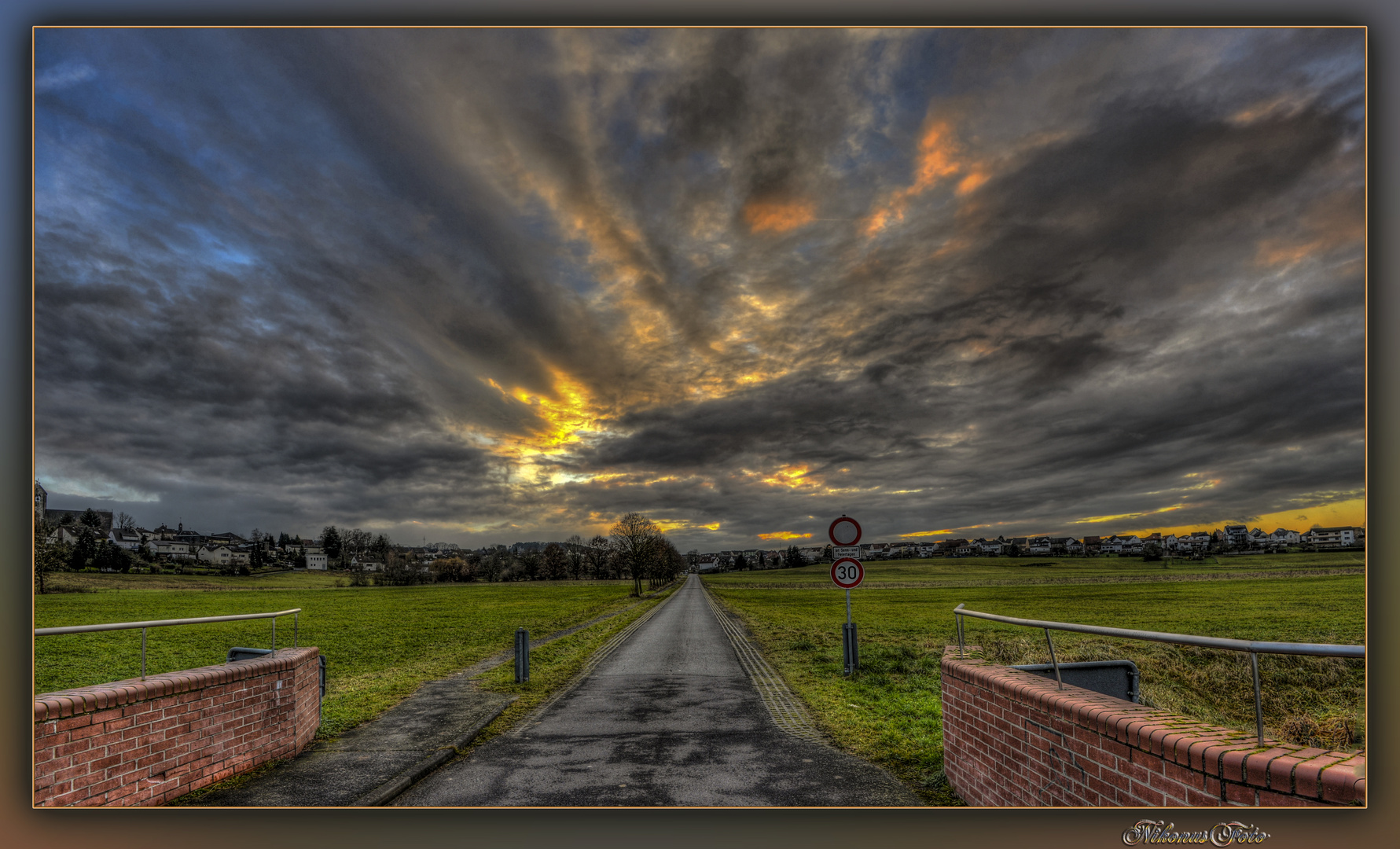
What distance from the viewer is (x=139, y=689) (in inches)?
177

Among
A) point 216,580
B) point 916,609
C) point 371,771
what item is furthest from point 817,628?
point 216,580

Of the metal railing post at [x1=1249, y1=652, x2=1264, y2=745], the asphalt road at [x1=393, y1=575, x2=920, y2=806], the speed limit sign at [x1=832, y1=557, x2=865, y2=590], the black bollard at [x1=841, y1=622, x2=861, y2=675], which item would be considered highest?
the metal railing post at [x1=1249, y1=652, x2=1264, y2=745]

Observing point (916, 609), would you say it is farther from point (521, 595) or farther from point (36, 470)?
point (36, 470)

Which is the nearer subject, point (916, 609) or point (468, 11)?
point (468, 11)

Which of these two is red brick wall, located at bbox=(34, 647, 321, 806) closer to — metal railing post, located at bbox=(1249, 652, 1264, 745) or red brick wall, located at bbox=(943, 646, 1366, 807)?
red brick wall, located at bbox=(943, 646, 1366, 807)

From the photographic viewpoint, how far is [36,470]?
17.4ft

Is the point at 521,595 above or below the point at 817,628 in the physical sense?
below

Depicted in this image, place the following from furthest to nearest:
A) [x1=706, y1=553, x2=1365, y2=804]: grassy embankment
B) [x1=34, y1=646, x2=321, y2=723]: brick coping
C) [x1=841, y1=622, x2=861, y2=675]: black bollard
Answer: [x1=841, y1=622, x2=861, y2=675]: black bollard → [x1=706, y1=553, x2=1365, y2=804]: grassy embankment → [x1=34, y1=646, x2=321, y2=723]: brick coping

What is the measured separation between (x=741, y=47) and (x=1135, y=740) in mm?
5976

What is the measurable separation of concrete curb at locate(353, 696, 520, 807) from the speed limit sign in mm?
5950

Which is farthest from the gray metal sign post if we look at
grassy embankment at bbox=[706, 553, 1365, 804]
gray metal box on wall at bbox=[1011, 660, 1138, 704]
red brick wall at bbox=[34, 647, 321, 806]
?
red brick wall at bbox=[34, 647, 321, 806]

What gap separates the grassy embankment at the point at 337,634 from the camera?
10.6 metres

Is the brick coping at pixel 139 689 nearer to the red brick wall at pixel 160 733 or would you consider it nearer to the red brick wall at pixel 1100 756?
the red brick wall at pixel 160 733

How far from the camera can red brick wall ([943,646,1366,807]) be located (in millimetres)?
2664
